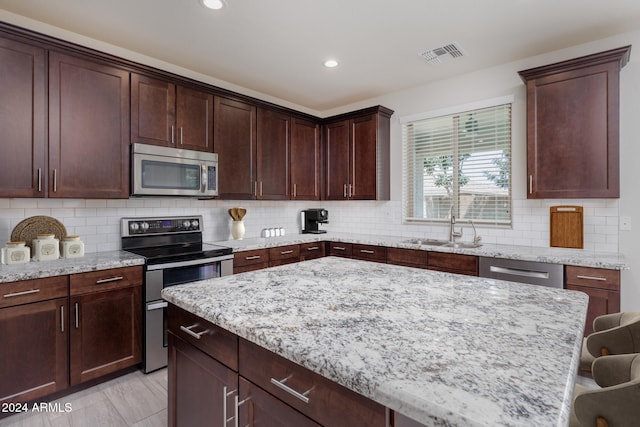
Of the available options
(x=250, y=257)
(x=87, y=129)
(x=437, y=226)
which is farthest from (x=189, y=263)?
(x=437, y=226)

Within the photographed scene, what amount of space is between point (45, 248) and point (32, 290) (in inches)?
16.9

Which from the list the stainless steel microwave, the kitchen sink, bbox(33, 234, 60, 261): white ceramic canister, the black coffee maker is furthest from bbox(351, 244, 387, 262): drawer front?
bbox(33, 234, 60, 261): white ceramic canister

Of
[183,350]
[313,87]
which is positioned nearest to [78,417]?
[183,350]

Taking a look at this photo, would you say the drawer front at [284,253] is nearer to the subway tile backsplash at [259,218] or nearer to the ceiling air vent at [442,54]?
the subway tile backsplash at [259,218]

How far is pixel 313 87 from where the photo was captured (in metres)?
3.86

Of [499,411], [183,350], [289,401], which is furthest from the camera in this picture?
[183,350]

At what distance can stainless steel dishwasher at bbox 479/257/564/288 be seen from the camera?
2449mm

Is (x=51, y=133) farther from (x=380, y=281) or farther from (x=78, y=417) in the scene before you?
(x=380, y=281)

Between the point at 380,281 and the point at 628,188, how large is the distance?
2458mm

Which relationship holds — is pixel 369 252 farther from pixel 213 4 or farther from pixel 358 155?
pixel 213 4

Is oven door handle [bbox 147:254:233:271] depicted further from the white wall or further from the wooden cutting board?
the wooden cutting board

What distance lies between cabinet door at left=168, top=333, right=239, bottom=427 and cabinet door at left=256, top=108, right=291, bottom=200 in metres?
2.42

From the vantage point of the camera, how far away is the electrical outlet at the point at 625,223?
2.63m

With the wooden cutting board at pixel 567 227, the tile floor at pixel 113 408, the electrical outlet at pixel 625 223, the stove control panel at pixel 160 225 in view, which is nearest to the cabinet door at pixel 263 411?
the tile floor at pixel 113 408
